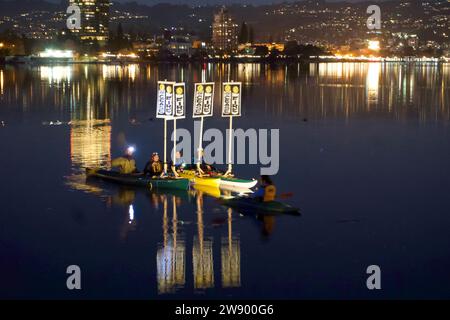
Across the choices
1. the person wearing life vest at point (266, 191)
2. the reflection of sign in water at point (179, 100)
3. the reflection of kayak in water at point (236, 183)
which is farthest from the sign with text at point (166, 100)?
the person wearing life vest at point (266, 191)

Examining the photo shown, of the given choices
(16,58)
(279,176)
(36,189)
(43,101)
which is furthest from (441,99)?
(16,58)

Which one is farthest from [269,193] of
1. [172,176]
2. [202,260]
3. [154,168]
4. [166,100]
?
[166,100]

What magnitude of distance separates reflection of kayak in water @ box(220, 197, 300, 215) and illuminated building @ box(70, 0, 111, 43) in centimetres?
16355

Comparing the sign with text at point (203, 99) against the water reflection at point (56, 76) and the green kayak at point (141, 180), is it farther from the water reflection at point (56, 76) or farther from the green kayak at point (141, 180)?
the water reflection at point (56, 76)

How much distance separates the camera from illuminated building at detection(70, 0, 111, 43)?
183 meters

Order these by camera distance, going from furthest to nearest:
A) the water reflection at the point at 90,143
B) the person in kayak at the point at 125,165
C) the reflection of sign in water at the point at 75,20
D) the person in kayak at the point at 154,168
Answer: the reflection of sign in water at the point at 75,20 < the water reflection at the point at 90,143 < the person in kayak at the point at 125,165 < the person in kayak at the point at 154,168

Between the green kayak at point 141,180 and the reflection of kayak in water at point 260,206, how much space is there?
2141mm

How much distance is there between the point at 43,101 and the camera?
45000mm

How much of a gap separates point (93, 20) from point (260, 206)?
17454 cm

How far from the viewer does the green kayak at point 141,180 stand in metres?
19.2

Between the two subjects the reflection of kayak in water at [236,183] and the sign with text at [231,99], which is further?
the sign with text at [231,99]

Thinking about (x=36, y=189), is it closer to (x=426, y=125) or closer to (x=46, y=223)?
(x=46, y=223)

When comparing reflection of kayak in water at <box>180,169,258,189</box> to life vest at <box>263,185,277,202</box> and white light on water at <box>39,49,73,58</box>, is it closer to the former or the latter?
life vest at <box>263,185,277,202</box>

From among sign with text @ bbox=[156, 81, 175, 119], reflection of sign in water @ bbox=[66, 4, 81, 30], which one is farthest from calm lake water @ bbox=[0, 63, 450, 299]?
reflection of sign in water @ bbox=[66, 4, 81, 30]
